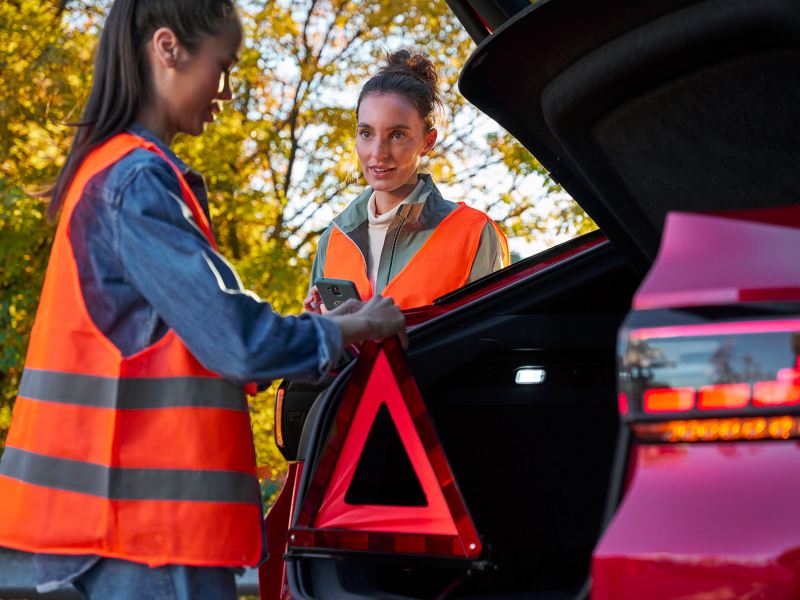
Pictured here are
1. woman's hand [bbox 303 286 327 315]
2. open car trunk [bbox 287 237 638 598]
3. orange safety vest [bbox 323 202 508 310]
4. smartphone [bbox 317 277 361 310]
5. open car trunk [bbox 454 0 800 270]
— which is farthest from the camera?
orange safety vest [bbox 323 202 508 310]

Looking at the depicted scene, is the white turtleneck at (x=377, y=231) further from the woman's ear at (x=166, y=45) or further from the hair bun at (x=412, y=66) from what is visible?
the woman's ear at (x=166, y=45)

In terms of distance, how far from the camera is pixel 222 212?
27.8 ft

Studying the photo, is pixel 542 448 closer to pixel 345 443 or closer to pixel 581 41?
pixel 345 443

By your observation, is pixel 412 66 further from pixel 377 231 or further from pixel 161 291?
pixel 161 291

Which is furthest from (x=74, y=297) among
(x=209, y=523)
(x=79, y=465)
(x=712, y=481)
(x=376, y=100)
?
(x=376, y=100)

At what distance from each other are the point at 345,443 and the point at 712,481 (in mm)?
1108

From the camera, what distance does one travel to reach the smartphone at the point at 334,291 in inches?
105

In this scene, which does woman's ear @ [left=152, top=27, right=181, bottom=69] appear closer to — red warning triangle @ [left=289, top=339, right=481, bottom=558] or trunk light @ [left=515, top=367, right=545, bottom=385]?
red warning triangle @ [left=289, top=339, right=481, bottom=558]

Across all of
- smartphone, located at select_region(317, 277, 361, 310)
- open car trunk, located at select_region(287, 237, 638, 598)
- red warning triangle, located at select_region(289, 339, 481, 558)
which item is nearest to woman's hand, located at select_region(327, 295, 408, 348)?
red warning triangle, located at select_region(289, 339, 481, 558)

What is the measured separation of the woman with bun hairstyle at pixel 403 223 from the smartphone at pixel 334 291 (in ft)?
2.43

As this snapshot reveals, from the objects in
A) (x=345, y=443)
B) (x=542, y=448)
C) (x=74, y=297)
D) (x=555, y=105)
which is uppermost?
(x=555, y=105)

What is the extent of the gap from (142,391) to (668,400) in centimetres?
90

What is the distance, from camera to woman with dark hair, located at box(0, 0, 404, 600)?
189 centimetres

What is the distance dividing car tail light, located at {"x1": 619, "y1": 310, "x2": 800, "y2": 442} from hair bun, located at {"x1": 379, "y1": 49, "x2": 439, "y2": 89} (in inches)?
102
